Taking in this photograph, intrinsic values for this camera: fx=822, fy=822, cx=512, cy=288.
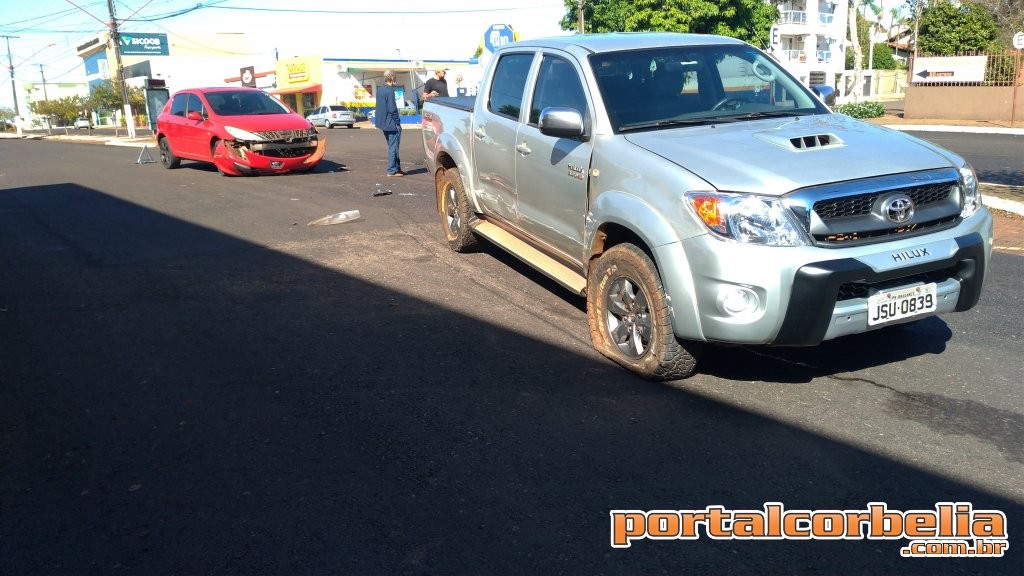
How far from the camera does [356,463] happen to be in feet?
12.6

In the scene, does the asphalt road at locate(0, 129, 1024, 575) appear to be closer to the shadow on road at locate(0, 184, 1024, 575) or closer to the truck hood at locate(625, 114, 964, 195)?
the shadow on road at locate(0, 184, 1024, 575)

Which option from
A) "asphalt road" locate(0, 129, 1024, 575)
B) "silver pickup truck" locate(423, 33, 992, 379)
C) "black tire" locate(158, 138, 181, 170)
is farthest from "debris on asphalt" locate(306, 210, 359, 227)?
"black tire" locate(158, 138, 181, 170)


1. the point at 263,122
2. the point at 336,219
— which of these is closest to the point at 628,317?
the point at 336,219

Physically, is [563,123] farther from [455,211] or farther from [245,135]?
[245,135]

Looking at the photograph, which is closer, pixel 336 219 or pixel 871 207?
pixel 871 207

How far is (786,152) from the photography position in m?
4.37

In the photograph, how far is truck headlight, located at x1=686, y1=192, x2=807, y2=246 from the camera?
4.00 meters

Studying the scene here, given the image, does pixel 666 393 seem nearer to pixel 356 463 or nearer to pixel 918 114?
pixel 356 463

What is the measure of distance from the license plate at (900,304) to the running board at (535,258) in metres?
1.81

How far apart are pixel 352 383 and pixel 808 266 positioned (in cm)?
261

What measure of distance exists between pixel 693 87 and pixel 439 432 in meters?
2.94

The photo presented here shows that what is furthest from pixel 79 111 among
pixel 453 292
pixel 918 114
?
Answer: pixel 453 292

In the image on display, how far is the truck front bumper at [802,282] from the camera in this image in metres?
3.96

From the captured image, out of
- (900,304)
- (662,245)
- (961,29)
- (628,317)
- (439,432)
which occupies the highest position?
(961,29)
